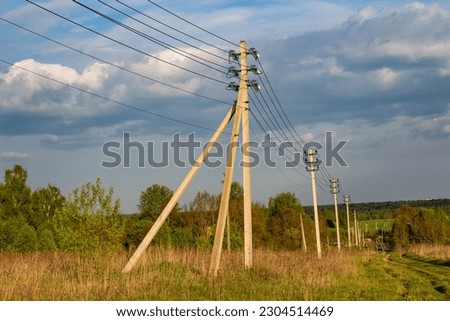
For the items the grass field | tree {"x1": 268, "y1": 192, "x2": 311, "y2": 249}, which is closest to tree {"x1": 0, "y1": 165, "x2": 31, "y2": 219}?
tree {"x1": 268, "y1": 192, "x2": 311, "y2": 249}

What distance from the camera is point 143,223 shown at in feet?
130

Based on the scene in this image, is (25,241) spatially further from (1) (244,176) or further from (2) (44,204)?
(2) (44,204)

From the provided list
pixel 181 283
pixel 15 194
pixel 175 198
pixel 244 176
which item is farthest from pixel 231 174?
pixel 15 194

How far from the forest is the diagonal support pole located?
2.16 ft

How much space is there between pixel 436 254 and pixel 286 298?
37.9m

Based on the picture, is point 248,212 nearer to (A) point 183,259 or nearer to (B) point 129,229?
(A) point 183,259

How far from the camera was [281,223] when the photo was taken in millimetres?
60281

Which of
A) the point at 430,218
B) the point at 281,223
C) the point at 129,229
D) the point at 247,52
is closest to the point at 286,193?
the point at 281,223

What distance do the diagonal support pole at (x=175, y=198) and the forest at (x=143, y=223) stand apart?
2.16 ft

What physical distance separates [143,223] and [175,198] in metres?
22.3

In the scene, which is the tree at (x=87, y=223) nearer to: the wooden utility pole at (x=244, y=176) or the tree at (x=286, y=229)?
the wooden utility pole at (x=244, y=176)

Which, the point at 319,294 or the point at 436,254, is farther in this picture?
the point at 436,254

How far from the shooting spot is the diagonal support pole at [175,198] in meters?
17.1

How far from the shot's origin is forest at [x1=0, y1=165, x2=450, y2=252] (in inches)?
635
